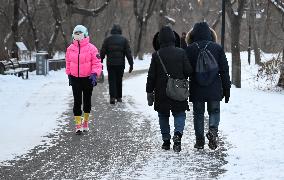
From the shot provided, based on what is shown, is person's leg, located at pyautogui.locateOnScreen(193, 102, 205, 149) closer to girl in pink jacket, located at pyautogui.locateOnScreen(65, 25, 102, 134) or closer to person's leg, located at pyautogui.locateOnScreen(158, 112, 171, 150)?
person's leg, located at pyautogui.locateOnScreen(158, 112, 171, 150)

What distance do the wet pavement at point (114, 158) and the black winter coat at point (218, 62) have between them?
2.56 feet

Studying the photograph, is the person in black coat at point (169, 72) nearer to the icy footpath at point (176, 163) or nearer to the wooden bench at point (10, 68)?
the icy footpath at point (176, 163)

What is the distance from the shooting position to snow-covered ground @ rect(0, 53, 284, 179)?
6516 millimetres

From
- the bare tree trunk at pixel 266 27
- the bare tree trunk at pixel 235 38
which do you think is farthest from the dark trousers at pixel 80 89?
the bare tree trunk at pixel 266 27

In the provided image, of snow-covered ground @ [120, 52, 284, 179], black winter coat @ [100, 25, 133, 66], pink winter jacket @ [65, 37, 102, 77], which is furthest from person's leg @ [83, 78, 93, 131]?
black winter coat @ [100, 25, 133, 66]

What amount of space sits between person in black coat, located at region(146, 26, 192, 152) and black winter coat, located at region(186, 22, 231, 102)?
0.58ft

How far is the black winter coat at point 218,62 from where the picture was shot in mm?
7523

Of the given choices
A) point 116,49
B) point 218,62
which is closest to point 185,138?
point 218,62

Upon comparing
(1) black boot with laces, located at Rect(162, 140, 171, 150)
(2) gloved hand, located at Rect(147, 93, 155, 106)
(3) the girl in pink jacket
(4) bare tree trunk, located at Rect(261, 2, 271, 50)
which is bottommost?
(1) black boot with laces, located at Rect(162, 140, 171, 150)

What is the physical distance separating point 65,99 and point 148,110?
319 centimetres

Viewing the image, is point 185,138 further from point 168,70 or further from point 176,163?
point 176,163

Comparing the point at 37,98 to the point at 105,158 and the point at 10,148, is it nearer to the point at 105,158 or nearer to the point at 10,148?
the point at 10,148

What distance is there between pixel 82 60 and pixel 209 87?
Answer: 2559 millimetres

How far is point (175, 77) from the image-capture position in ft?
24.6
